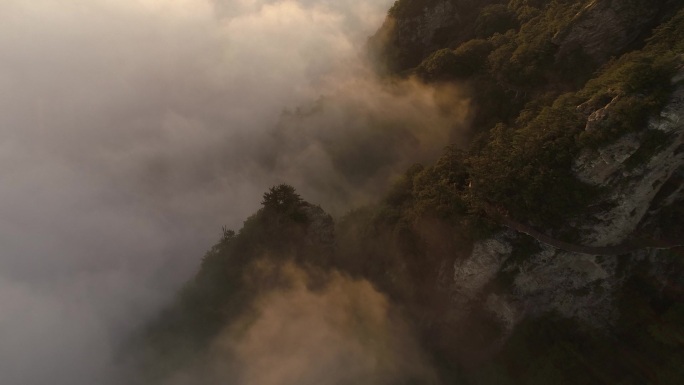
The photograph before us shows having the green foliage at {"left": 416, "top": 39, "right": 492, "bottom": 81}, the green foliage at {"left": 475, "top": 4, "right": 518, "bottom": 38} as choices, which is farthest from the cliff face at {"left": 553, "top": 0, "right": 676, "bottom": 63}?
the green foliage at {"left": 475, "top": 4, "right": 518, "bottom": 38}

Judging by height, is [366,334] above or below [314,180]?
below

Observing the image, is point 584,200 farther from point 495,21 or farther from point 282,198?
point 495,21

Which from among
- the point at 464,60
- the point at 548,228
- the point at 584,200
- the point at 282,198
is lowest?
the point at 584,200

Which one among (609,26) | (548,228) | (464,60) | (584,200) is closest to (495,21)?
(464,60)

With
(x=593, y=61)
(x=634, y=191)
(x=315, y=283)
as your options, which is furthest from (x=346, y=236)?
(x=593, y=61)

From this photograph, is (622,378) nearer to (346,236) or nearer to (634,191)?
(634,191)

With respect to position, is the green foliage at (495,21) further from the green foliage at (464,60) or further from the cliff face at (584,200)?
the cliff face at (584,200)

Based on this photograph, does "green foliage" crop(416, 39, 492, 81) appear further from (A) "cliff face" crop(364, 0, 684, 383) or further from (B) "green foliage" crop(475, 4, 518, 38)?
(A) "cliff face" crop(364, 0, 684, 383)

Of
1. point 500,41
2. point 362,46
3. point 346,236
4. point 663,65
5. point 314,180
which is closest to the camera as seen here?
point 663,65
